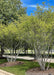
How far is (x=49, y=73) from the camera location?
30.7 ft

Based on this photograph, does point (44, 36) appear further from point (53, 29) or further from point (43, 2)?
point (43, 2)

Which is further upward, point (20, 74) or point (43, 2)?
point (43, 2)

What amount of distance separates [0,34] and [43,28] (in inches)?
301

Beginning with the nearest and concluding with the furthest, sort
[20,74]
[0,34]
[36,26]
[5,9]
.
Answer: [20,74] → [36,26] → [0,34] → [5,9]

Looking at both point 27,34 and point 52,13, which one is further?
point 27,34

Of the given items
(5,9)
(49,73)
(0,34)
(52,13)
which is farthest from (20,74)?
(5,9)

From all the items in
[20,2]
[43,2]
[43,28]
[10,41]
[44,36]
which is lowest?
[10,41]

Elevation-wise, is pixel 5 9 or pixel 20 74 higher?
pixel 5 9

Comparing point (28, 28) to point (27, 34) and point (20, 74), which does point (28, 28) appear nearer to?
point (27, 34)

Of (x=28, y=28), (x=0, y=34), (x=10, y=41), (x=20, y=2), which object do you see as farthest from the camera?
(x=20, y=2)

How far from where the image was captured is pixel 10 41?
17.4 meters

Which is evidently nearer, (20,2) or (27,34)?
(27,34)

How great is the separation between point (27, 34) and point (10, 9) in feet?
46.8

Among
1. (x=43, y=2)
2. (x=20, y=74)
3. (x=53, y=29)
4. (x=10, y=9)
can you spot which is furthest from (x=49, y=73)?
(x=10, y=9)
